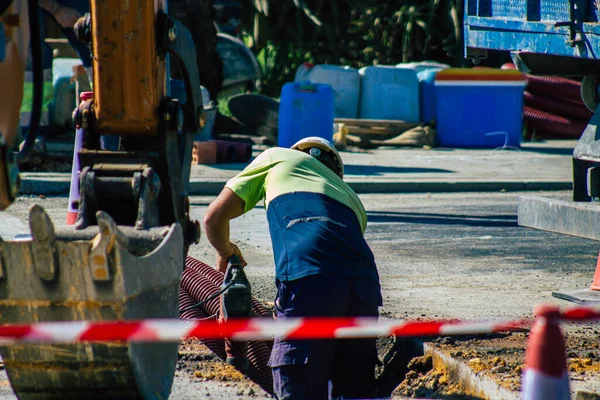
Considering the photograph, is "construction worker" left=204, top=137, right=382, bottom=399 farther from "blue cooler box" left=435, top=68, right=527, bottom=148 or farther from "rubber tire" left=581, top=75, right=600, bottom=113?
"blue cooler box" left=435, top=68, right=527, bottom=148

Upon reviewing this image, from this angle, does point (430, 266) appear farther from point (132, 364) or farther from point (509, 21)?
point (132, 364)

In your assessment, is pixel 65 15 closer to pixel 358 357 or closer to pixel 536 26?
pixel 536 26

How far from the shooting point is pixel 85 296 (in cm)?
370

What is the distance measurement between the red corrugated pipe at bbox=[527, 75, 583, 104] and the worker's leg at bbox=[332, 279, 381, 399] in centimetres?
1366

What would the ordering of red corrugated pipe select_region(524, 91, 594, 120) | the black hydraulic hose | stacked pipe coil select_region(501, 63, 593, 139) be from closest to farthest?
the black hydraulic hose, stacked pipe coil select_region(501, 63, 593, 139), red corrugated pipe select_region(524, 91, 594, 120)

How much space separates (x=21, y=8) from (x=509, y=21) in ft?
12.7

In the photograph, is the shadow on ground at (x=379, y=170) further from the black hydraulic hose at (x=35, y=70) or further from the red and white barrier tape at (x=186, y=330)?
the red and white barrier tape at (x=186, y=330)

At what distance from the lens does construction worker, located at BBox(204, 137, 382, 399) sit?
14.6ft

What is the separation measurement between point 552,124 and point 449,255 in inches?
432

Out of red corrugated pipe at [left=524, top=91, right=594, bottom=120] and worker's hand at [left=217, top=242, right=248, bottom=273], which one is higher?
worker's hand at [left=217, top=242, right=248, bottom=273]

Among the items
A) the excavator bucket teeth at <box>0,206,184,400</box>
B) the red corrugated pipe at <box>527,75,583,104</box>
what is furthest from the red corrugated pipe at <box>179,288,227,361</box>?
the red corrugated pipe at <box>527,75,583,104</box>

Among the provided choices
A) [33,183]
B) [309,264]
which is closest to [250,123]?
[33,183]

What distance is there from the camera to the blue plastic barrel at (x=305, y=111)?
1405cm

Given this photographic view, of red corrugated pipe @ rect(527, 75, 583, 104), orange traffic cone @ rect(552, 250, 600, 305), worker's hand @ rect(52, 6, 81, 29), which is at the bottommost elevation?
red corrugated pipe @ rect(527, 75, 583, 104)
